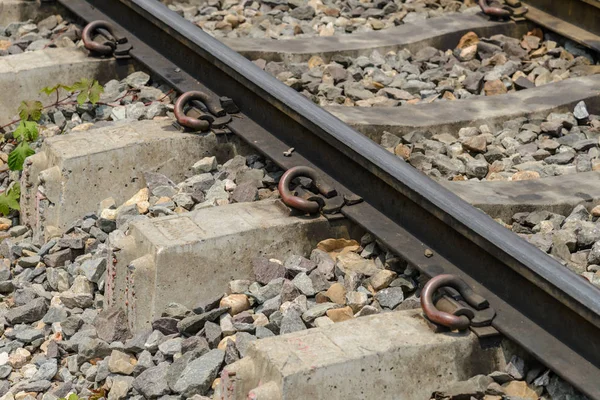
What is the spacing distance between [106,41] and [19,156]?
1.11 meters

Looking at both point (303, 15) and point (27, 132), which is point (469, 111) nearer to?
point (303, 15)

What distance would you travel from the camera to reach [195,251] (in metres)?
4.14

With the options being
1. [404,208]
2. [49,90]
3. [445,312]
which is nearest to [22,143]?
[49,90]

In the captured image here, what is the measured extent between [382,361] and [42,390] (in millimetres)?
1183

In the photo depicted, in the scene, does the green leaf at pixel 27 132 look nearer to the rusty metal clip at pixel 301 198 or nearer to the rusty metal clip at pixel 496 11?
the rusty metal clip at pixel 301 198

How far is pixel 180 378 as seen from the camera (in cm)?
374

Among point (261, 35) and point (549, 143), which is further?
point (261, 35)

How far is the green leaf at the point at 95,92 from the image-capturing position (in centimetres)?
569

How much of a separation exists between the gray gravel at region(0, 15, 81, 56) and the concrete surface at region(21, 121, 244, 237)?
150cm

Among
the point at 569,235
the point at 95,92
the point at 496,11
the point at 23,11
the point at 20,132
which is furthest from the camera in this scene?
the point at 23,11

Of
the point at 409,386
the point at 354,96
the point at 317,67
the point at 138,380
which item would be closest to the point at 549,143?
the point at 354,96

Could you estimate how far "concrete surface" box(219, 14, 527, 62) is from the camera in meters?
6.38

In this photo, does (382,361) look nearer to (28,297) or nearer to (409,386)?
(409,386)

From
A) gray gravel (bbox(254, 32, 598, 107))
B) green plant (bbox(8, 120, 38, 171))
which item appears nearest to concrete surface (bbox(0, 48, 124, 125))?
green plant (bbox(8, 120, 38, 171))
